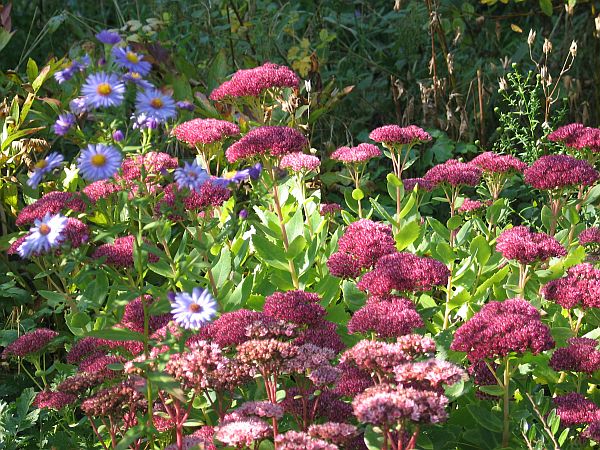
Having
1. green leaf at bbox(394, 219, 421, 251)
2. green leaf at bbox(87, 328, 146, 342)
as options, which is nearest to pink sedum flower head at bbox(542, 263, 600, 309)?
green leaf at bbox(394, 219, 421, 251)

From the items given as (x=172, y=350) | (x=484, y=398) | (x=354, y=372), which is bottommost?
(x=484, y=398)

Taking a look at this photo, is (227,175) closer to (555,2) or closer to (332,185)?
(332,185)

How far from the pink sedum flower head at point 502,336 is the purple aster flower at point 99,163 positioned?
84 cm

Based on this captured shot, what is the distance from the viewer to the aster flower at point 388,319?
196 centimetres

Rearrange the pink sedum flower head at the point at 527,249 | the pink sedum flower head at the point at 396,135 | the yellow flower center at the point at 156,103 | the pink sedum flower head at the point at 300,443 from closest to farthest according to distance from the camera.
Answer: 1. the pink sedum flower head at the point at 300,443
2. the yellow flower center at the point at 156,103
3. the pink sedum flower head at the point at 527,249
4. the pink sedum flower head at the point at 396,135

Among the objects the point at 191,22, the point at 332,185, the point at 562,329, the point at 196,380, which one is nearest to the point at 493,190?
the point at 562,329

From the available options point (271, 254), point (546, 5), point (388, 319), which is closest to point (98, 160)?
point (388, 319)

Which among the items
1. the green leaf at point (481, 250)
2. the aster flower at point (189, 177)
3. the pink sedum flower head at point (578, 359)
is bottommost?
the green leaf at point (481, 250)

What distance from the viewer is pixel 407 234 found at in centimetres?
282

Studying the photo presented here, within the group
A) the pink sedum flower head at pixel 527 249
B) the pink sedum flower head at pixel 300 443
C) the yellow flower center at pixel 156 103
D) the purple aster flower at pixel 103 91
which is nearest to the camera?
the pink sedum flower head at pixel 300 443

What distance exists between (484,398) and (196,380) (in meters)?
0.82

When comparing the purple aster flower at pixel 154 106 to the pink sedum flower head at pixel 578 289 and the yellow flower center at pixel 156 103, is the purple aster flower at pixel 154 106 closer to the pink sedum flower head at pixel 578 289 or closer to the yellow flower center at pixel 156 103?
the yellow flower center at pixel 156 103

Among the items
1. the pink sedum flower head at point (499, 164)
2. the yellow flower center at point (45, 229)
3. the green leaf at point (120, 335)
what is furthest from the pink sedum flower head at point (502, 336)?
the pink sedum flower head at point (499, 164)

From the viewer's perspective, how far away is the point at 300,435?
164cm
